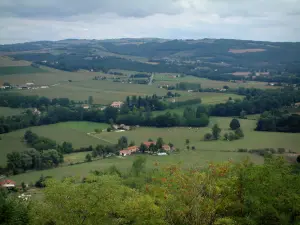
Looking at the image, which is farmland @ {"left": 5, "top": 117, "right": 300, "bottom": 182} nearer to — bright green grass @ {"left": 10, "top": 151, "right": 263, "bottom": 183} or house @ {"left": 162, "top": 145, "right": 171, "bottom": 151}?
bright green grass @ {"left": 10, "top": 151, "right": 263, "bottom": 183}

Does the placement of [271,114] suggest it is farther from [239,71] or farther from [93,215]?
[239,71]

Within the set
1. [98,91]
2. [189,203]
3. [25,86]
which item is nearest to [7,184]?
[189,203]

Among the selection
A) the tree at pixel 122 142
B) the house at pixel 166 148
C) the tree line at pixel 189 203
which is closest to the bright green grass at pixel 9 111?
the tree at pixel 122 142

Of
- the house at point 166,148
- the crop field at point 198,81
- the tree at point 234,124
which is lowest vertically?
the house at point 166,148

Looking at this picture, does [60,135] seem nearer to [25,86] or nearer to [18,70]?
[25,86]

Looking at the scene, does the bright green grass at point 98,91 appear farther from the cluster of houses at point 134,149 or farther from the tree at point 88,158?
the tree at point 88,158

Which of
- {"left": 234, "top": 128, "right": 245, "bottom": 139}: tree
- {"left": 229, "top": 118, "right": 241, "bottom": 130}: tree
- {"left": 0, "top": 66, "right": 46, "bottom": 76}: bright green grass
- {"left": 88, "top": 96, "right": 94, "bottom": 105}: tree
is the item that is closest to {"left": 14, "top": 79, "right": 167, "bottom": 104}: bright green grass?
{"left": 88, "top": 96, "right": 94, "bottom": 105}: tree

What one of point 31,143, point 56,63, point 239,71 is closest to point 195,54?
point 239,71
